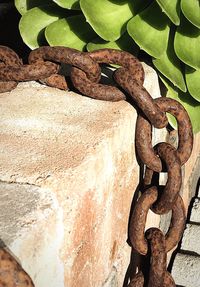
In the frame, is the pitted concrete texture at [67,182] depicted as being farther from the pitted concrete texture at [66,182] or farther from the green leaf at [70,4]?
the green leaf at [70,4]

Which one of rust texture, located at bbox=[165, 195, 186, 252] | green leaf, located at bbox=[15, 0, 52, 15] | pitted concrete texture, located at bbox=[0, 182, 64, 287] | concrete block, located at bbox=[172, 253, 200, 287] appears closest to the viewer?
pitted concrete texture, located at bbox=[0, 182, 64, 287]

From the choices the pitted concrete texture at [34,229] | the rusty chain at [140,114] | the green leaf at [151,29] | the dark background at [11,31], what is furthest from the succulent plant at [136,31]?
the pitted concrete texture at [34,229]

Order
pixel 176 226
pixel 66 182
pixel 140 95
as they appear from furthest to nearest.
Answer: pixel 176 226
pixel 140 95
pixel 66 182

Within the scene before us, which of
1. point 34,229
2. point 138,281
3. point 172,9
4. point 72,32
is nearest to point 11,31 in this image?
point 72,32

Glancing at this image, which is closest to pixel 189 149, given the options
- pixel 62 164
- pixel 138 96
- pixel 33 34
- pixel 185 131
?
pixel 185 131

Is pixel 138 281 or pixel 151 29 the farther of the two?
pixel 151 29

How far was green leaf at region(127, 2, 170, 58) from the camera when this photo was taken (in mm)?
1393

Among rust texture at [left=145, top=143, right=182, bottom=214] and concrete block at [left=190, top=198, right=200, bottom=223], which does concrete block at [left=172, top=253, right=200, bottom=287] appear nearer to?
concrete block at [left=190, top=198, right=200, bottom=223]

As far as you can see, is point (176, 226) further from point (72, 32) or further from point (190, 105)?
point (72, 32)

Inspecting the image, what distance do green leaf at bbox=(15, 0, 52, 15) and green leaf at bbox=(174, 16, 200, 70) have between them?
0.38 meters

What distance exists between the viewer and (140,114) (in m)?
1.30

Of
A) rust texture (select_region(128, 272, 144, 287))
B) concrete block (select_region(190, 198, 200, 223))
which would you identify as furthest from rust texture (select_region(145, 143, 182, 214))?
concrete block (select_region(190, 198, 200, 223))

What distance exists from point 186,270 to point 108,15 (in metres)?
0.79

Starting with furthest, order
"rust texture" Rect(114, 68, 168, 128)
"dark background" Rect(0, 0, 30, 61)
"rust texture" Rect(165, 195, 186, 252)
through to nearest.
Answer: "dark background" Rect(0, 0, 30, 61), "rust texture" Rect(165, 195, 186, 252), "rust texture" Rect(114, 68, 168, 128)
